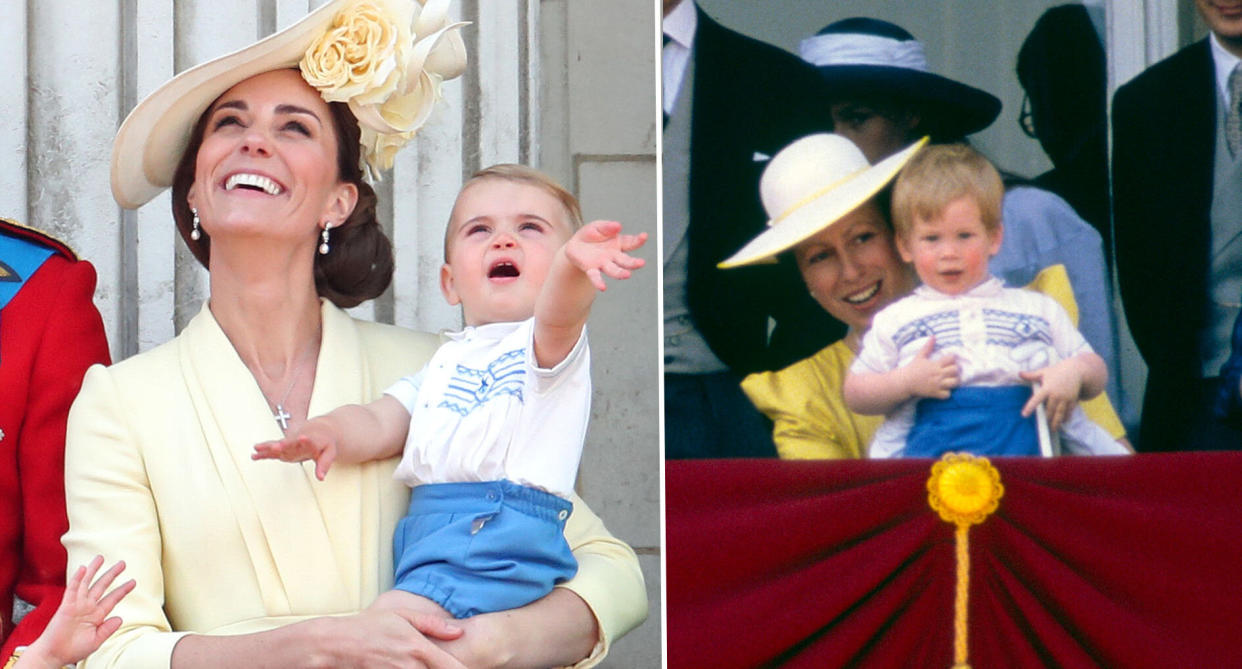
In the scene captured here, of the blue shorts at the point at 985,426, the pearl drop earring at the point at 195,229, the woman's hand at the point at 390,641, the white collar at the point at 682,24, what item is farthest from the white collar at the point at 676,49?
the woman's hand at the point at 390,641

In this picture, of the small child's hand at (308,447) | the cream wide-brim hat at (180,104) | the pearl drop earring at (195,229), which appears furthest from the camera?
the pearl drop earring at (195,229)

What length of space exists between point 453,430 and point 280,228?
19.0 inches

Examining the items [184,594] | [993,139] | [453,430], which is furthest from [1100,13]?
[184,594]

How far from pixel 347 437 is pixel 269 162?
1.63 ft

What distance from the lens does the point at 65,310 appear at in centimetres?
325

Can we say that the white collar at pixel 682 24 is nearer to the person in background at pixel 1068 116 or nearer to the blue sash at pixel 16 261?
the person in background at pixel 1068 116

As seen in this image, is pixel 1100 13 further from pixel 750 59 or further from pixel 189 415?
pixel 189 415

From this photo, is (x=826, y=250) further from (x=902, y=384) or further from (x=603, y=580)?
(x=603, y=580)

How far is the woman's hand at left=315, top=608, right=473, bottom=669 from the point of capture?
9.39ft

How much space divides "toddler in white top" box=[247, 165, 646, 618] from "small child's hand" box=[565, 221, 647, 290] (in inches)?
1.5

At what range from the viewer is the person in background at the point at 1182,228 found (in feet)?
10.6

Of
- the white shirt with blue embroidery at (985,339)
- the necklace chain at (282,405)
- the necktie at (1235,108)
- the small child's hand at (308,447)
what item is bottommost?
the small child's hand at (308,447)

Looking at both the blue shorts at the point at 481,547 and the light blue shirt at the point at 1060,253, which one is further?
the light blue shirt at the point at 1060,253

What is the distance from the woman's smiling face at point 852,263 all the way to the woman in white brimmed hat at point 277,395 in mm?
548
